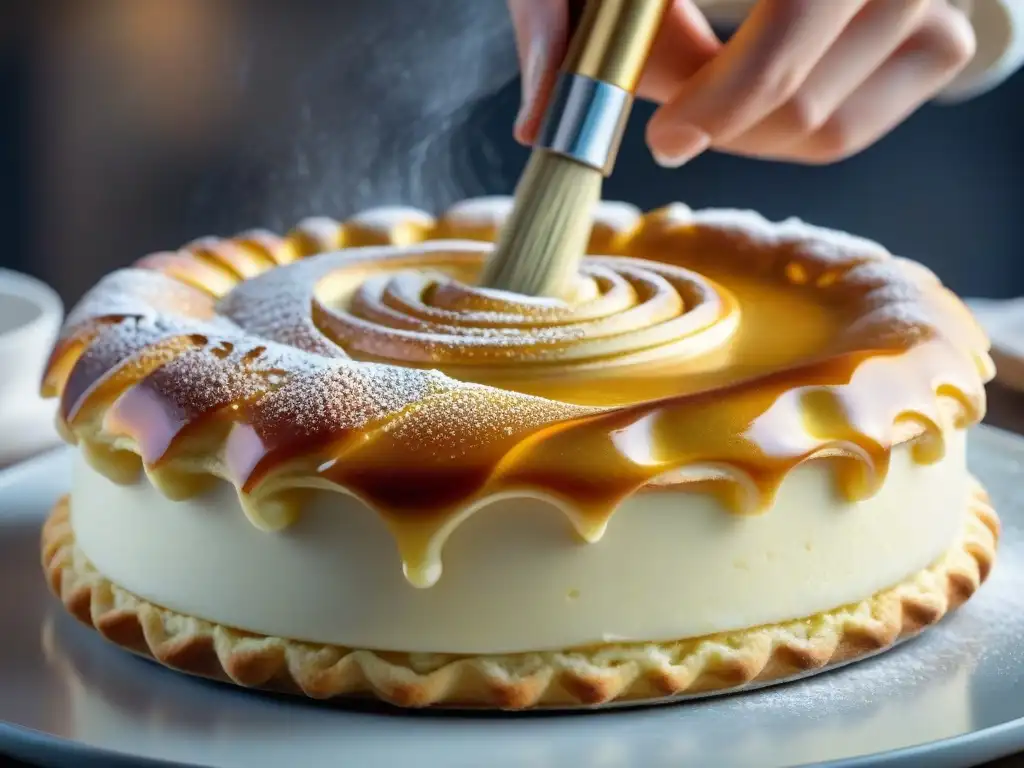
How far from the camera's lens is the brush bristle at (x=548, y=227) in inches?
47.8

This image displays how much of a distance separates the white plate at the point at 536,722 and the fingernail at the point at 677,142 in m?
0.53

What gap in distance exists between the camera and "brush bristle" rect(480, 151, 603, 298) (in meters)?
1.21

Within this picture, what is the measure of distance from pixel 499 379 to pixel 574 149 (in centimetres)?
24

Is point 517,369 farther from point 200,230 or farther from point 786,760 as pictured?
point 200,230

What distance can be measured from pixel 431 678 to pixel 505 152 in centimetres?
211

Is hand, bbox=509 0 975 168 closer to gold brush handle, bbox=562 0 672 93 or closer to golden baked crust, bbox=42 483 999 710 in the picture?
gold brush handle, bbox=562 0 672 93

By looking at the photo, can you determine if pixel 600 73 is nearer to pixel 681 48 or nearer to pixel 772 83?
pixel 772 83

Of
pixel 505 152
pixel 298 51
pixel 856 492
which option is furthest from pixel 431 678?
pixel 298 51

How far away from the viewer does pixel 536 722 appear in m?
0.93

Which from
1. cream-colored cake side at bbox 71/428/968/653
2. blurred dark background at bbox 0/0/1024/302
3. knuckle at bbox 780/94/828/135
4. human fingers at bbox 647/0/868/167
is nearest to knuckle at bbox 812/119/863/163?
knuckle at bbox 780/94/828/135

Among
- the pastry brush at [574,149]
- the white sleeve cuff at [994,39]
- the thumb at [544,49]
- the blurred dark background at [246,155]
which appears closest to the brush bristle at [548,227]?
the pastry brush at [574,149]

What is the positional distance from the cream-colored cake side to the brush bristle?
0.35 metres

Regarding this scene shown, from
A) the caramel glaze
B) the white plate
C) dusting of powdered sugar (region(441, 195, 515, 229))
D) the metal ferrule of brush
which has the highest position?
the metal ferrule of brush

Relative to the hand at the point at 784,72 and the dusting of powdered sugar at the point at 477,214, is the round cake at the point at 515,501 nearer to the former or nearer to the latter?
the hand at the point at 784,72
